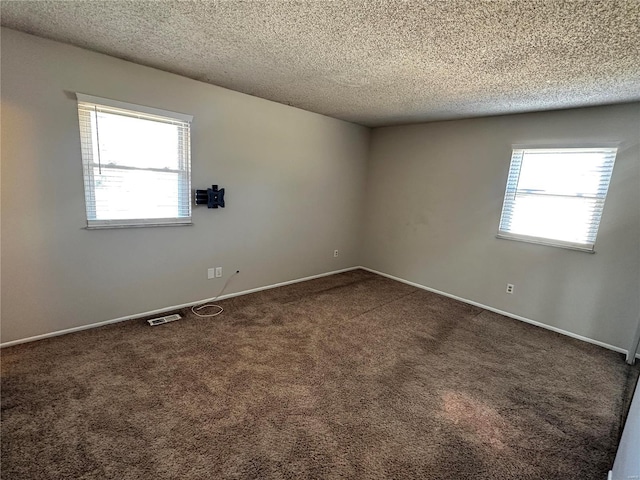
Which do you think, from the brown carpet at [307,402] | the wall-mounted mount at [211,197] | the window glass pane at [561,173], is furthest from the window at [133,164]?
the window glass pane at [561,173]

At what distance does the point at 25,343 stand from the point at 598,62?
192 inches

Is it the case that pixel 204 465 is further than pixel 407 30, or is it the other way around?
pixel 407 30

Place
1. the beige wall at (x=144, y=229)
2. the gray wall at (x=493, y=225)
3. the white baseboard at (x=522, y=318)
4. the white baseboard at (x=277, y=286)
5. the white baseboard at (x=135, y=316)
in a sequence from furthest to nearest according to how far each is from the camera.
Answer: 1. the white baseboard at (x=522, y=318)
2. the gray wall at (x=493, y=225)
3. the white baseboard at (x=277, y=286)
4. the white baseboard at (x=135, y=316)
5. the beige wall at (x=144, y=229)

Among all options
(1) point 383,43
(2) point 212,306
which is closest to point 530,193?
(1) point 383,43

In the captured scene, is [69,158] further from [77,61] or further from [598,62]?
[598,62]

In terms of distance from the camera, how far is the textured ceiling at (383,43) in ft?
5.28

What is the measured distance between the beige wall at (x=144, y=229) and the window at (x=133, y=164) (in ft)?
0.26

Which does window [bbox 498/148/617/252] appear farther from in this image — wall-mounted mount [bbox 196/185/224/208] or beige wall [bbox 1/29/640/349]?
wall-mounted mount [bbox 196/185/224/208]

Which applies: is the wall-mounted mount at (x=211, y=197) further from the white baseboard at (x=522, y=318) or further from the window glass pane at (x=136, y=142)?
the white baseboard at (x=522, y=318)

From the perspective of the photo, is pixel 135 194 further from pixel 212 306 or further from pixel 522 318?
pixel 522 318

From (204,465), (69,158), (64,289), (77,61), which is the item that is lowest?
(204,465)

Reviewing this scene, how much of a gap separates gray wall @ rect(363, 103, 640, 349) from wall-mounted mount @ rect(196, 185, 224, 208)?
2712mm

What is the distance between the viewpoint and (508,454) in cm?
172

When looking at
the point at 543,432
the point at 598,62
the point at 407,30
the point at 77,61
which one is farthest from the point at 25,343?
the point at 598,62
